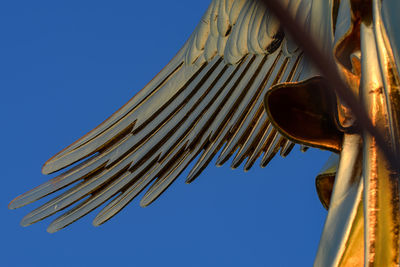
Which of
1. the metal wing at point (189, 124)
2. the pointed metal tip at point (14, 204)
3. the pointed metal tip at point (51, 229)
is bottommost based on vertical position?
the pointed metal tip at point (51, 229)

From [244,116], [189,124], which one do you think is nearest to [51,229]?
[189,124]

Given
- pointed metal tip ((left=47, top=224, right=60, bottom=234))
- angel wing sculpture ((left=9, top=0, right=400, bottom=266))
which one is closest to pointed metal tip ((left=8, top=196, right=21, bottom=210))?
angel wing sculpture ((left=9, top=0, right=400, bottom=266))

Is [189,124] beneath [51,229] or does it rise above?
above

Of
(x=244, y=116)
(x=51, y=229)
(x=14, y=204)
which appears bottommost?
(x=51, y=229)

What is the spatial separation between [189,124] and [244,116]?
0.95ft

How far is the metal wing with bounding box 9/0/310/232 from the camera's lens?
3.96 m

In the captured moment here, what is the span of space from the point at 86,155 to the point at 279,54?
3.47ft

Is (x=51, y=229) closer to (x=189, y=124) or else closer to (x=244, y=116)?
(x=189, y=124)

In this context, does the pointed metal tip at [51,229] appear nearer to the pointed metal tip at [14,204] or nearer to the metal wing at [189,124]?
the metal wing at [189,124]

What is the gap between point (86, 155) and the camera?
430cm

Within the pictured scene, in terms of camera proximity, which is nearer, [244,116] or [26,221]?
[244,116]

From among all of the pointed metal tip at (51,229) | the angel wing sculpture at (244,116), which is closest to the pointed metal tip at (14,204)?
the angel wing sculpture at (244,116)

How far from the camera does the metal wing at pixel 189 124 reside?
396cm

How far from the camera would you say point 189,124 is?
163 inches
